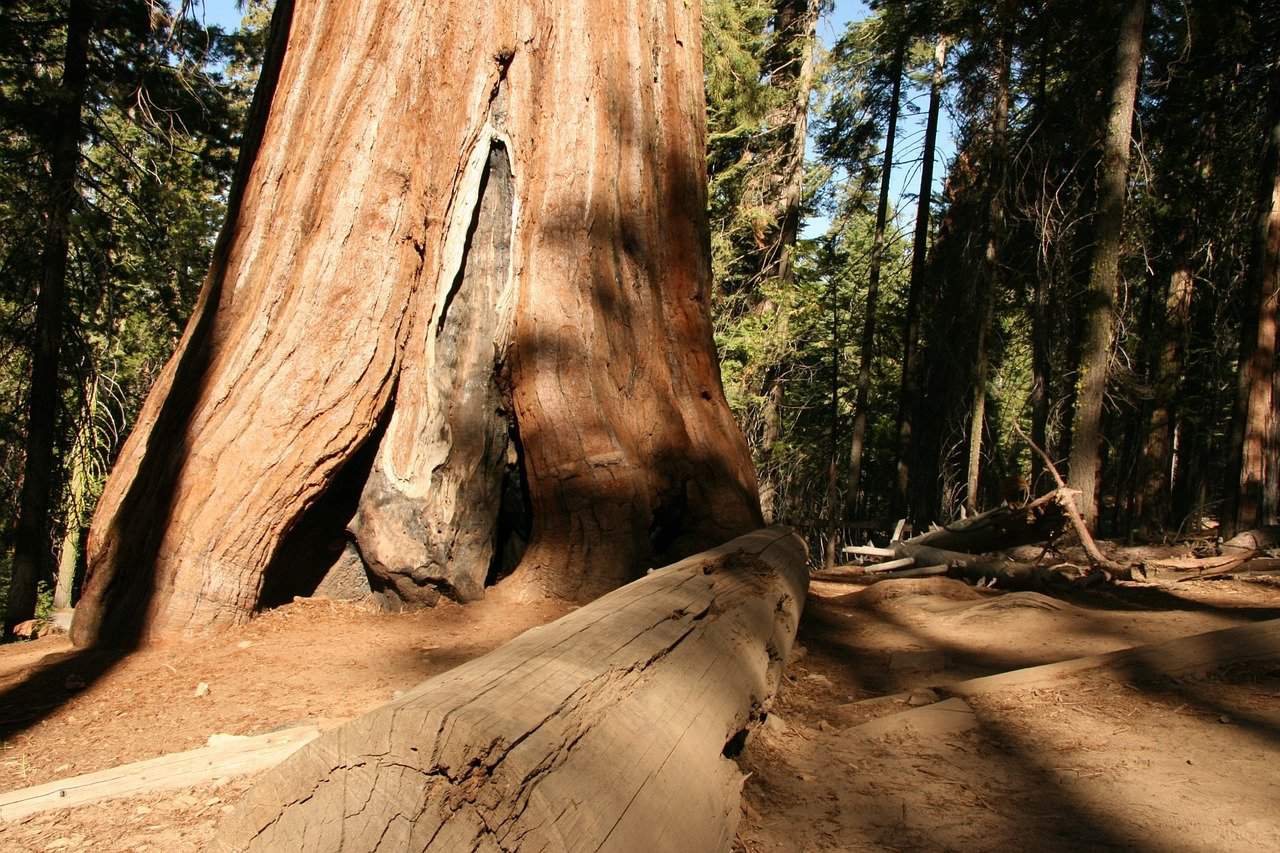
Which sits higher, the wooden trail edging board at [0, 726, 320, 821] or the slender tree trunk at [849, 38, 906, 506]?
the slender tree trunk at [849, 38, 906, 506]

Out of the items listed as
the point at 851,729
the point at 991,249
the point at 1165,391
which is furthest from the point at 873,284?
the point at 851,729

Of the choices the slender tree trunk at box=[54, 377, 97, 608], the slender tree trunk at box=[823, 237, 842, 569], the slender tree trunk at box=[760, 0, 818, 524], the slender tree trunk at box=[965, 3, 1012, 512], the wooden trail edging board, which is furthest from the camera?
the slender tree trunk at box=[760, 0, 818, 524]

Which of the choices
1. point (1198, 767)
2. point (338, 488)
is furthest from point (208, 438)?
point (1198, 767)

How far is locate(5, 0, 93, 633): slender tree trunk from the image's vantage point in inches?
428

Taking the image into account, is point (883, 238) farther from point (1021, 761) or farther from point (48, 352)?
point (1021, 761)

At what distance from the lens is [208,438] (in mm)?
4664

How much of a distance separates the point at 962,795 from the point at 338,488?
3812mm

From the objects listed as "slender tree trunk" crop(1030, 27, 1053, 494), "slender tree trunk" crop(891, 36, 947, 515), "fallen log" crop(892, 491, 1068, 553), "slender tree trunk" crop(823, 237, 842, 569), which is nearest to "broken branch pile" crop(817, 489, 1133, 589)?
"fallen log" crop(892, 491, 1068, 553)

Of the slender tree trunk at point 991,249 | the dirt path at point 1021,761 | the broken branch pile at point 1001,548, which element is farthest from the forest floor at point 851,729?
the slender tree trunk at point 991,249

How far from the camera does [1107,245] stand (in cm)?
1053

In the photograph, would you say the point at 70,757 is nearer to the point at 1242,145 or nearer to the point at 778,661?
the point at 778,661

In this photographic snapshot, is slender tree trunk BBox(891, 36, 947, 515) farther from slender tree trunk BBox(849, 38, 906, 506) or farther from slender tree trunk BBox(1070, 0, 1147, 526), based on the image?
slender tree trunk BBox(1070, 0, 1147, 526)

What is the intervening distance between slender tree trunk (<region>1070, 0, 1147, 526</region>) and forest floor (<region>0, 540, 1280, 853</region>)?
17.9ft

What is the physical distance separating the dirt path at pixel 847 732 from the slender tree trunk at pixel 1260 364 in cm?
872
